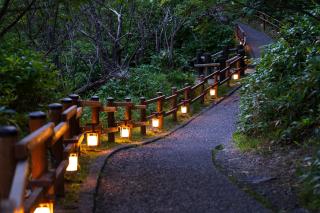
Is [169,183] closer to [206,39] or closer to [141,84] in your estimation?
[141,84]

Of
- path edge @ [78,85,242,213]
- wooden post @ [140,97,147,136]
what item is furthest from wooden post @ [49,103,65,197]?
wooden post @ [140,97,147,136]

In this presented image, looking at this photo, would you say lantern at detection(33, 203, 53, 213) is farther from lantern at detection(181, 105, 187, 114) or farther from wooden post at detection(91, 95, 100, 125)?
lantern at detection(181, 105, 187, 114)

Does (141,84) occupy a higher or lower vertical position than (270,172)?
higher

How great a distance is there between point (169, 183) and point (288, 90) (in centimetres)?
388

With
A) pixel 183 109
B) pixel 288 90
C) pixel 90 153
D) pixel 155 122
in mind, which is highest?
pixel 288 90

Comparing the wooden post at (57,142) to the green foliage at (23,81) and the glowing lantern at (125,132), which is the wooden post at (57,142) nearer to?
the green foliage at (23,81)

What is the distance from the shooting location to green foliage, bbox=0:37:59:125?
19.7ft

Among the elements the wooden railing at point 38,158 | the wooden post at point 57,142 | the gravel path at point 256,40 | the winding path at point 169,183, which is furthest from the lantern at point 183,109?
the wooden post at point 57,142

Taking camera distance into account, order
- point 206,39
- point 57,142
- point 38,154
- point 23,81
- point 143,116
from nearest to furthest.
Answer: point 38,154, point 57,142, point 23,81, point 143,116, point 206,39

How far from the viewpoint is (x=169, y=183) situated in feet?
23.1

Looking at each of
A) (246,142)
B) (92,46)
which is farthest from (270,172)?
(92,46)

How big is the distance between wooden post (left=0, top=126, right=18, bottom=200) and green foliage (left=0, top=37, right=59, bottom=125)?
2287 millimetres

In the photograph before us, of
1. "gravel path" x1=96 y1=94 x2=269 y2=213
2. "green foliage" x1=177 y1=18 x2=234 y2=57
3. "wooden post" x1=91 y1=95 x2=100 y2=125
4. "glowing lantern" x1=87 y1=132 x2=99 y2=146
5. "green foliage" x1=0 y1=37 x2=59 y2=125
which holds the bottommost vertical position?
"gravel path" x1=96 y1=94 x2=269 y2=213

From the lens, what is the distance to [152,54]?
21.8 metres
